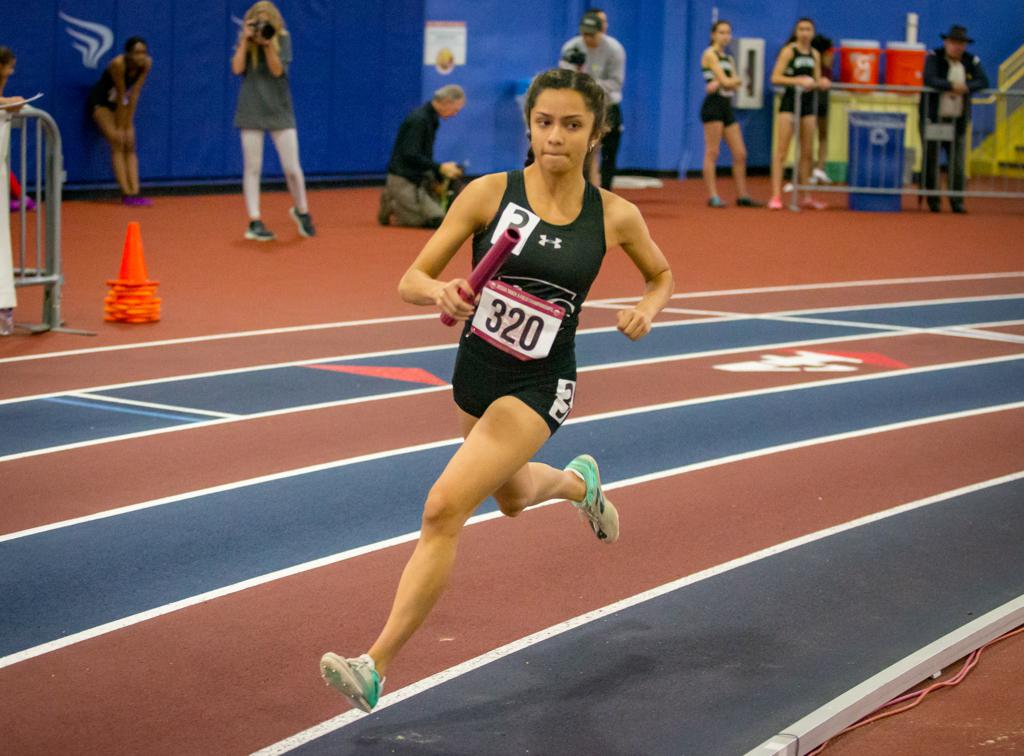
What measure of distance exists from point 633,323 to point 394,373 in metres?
5.42

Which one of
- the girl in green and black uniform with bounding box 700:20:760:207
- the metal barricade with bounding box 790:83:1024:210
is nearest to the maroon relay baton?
the metal barricade with bounding box 790:83:1024:210

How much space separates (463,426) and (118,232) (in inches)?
504

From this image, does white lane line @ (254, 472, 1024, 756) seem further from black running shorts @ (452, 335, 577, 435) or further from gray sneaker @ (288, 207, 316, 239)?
gray sneaker @ (288, 207, 316, 239)

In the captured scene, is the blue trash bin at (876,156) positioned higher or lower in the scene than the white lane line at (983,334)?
higher

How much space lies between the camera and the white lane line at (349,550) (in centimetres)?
536

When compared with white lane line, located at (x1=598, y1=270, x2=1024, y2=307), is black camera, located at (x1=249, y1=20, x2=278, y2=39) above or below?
above

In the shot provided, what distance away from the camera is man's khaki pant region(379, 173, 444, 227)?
1847cm

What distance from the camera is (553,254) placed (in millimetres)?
5066

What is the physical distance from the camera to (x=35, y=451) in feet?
26.0

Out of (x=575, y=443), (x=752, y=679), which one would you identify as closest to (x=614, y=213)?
(x=752, y=679)

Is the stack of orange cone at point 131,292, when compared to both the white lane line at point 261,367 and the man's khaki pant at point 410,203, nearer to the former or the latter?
the white lane line at point 261,367

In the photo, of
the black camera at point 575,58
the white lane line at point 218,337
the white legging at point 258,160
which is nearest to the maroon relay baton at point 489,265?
the white lane line at point 218,337

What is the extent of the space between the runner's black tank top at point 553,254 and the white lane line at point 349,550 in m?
1.53

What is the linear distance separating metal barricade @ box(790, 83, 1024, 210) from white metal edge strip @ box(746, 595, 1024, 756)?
52.0 feet
